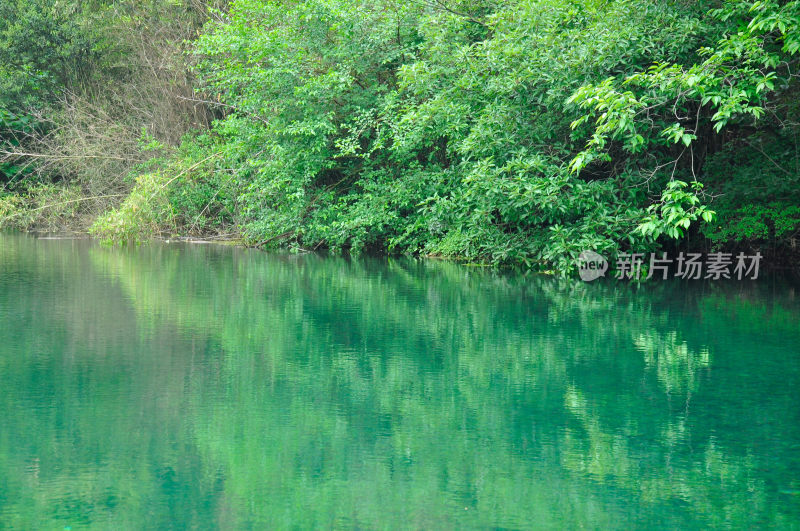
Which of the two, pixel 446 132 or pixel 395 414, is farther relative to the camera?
pixel 446 132

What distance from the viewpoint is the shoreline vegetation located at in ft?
38.6

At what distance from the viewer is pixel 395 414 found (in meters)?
4.96

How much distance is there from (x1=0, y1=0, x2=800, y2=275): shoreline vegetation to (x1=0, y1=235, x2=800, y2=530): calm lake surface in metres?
3.16

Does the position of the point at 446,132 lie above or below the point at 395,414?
above

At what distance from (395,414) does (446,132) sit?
33.8 ft

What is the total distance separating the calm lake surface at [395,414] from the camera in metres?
3.54

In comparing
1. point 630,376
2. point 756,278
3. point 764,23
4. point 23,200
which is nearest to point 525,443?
point 630,376

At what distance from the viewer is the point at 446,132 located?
14.8 m

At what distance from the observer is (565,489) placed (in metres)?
3.72

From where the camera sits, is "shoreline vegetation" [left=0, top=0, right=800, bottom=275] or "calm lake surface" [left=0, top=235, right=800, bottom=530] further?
"shoreline vegetation" [left=0, top=0, right=800, bottom=275]

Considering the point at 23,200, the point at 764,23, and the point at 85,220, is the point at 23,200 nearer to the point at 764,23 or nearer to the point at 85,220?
the point at 85,220

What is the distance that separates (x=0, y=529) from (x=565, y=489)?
2272 mm

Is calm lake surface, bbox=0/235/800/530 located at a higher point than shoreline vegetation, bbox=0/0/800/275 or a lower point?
lower

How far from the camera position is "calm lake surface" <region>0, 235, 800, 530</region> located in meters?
3.54
